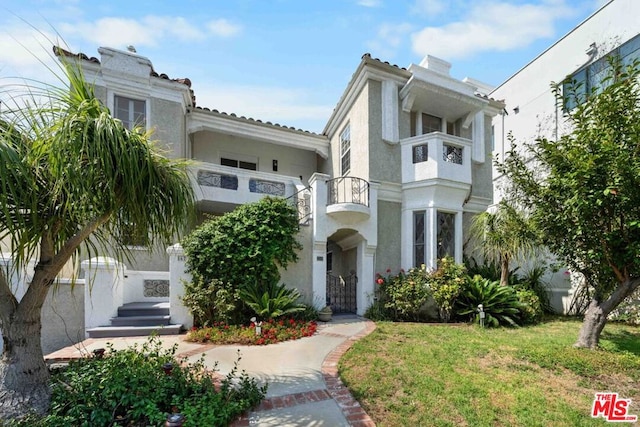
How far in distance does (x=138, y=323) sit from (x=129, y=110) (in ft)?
24.8

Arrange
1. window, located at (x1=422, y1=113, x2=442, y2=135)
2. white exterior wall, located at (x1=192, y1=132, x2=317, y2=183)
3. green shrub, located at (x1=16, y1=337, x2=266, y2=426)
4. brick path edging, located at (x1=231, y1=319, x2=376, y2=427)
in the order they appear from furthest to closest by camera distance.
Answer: white exterior wall, located at (x1=192, y1=132, x2=317, y2=183) < window, located at (x1=422, y1=113, x2=442, y2=135) < brick path edging, located at (x1=231, y1=319, x2=376, y2=427) < green shrub, located at (x1=16, y1=337, x2=266, y2=426)

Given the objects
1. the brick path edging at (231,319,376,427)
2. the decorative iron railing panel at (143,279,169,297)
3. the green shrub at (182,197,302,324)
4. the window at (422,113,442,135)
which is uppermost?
the window at (422,113,442,135)

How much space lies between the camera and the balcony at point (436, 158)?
1102 cm

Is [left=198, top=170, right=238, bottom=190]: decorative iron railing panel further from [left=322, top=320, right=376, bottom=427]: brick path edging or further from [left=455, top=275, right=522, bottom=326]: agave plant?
[left=455, top=275, right=522, bottom=326]: agave plant

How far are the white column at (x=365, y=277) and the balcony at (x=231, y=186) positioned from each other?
3.33 meters

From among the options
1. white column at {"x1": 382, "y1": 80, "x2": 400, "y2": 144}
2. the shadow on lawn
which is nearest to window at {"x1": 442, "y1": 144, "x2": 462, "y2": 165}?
white column at {"x1": 382, "y1": 80, "x2": 400, "y2": 144}

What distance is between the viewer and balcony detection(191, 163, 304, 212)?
1086 cm

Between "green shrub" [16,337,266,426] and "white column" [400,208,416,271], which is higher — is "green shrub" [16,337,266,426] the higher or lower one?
the lower one

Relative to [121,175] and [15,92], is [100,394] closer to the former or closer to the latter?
[121,175]

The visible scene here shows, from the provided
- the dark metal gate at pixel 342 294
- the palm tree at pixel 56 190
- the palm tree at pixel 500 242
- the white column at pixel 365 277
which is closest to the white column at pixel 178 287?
the palm tree at pixel 56 190

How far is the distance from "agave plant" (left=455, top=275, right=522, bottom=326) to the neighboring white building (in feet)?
13.6

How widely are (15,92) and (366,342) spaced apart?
7.28 meters

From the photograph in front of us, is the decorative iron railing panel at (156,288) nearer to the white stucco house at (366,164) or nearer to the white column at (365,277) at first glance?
the white stucco house at (366,164)

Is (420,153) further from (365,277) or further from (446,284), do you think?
(365,277)
